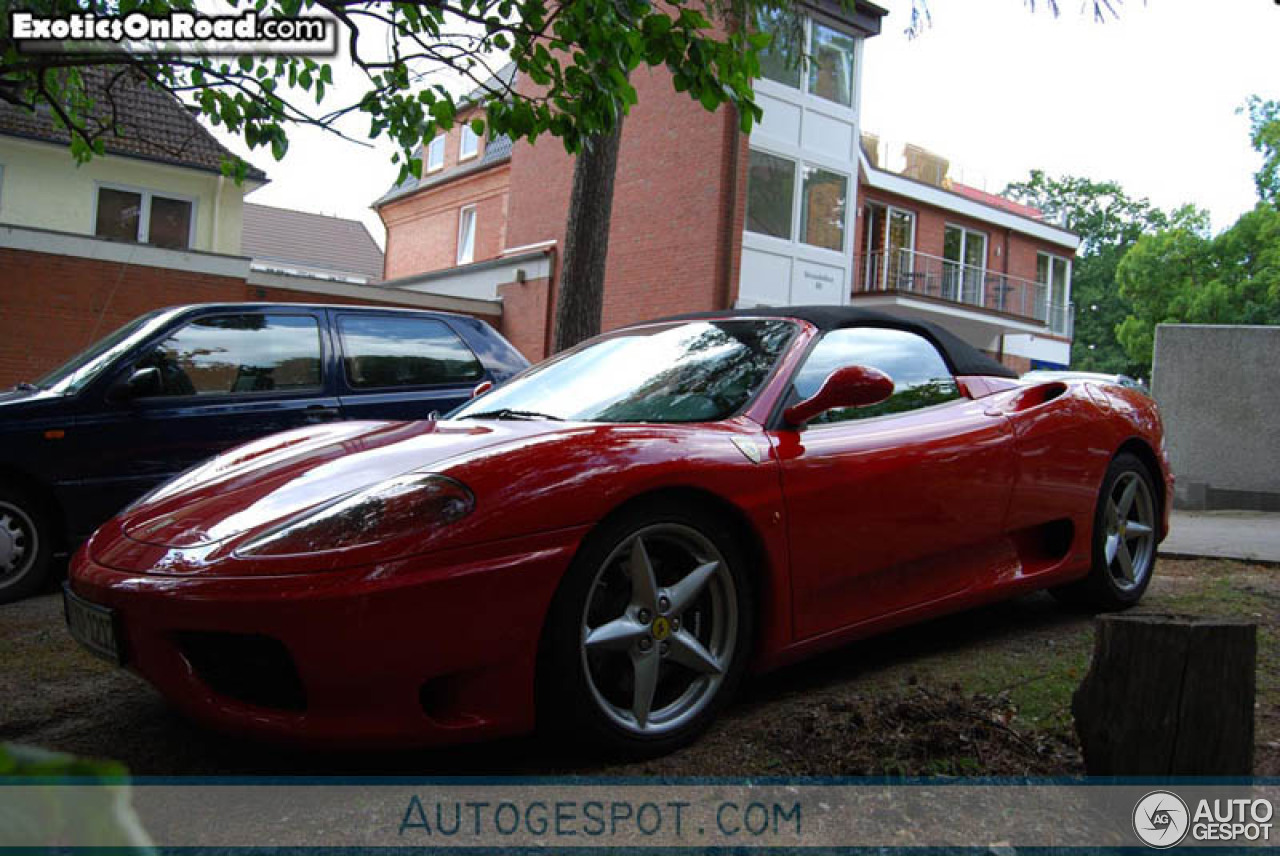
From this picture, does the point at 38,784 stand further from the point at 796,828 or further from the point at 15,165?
the point at 15,165

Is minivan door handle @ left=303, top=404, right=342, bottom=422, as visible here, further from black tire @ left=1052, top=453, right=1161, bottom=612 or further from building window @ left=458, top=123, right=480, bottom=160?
building window @ left=458, top=123, right=480, bottom=160

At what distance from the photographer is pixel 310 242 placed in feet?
112

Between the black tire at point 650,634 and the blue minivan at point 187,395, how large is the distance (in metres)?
3.41

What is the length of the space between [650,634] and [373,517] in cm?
76

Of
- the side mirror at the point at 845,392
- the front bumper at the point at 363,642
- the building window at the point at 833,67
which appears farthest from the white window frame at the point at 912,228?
the front bumper at the point at 363,642

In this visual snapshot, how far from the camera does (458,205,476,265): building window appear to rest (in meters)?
27.2

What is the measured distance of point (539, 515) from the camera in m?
2.36

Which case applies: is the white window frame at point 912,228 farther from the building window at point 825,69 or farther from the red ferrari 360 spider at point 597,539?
the red ferrari 360 spider at point 597,539

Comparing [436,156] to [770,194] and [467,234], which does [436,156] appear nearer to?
[467,234]

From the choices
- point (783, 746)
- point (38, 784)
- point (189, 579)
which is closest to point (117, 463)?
point (189, 579)

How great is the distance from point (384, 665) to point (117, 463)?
3562 mm

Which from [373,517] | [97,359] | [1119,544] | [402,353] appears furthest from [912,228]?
[373,517]

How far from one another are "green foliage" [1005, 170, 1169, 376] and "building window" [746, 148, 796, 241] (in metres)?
43.5

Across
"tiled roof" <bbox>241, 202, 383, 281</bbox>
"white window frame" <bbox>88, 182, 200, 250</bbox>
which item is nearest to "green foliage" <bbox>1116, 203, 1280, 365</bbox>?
"tiled roof" <bbox>241, 202, 383, 281</bbox>
